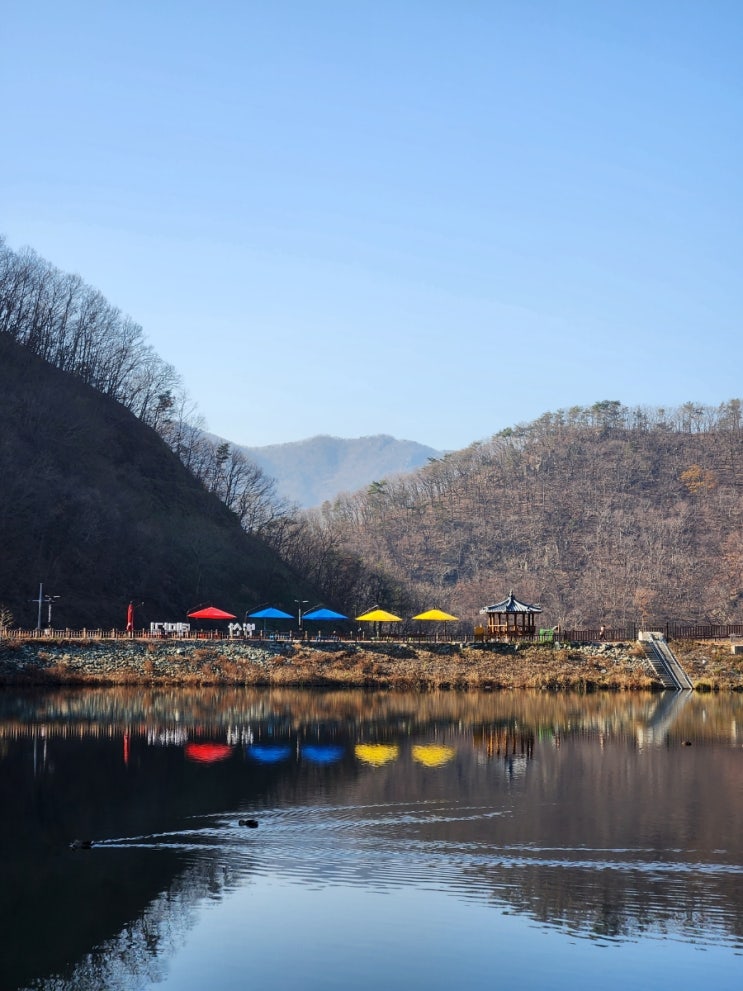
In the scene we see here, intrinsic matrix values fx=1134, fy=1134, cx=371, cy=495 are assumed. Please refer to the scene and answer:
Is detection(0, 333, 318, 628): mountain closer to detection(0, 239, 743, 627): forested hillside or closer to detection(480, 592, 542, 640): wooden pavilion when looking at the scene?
detection(0, 239, 743, 627): forested hillside

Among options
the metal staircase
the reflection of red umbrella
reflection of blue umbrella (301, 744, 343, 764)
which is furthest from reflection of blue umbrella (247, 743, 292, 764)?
the metal staircase

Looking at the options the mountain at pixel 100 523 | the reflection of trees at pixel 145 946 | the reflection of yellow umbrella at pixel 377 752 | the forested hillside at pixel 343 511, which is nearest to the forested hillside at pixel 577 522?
the forested hillside at pixel 343 511

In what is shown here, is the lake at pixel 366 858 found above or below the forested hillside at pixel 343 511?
below

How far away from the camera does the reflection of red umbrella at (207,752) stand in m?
34.6

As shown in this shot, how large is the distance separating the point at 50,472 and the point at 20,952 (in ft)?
227

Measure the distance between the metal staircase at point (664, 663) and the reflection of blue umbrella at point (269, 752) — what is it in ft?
98.0

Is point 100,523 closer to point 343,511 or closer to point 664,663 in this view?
point 664,663

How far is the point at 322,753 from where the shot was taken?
1412 inches

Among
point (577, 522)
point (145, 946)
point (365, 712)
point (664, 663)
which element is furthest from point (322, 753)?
point (577, 522)

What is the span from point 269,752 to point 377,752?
3439 millimetres

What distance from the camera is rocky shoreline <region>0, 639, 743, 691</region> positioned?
56.7m

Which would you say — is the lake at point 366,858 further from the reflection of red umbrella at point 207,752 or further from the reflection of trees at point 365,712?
the reflection of trees at point 365,712

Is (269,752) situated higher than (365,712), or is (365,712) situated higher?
(365,712)

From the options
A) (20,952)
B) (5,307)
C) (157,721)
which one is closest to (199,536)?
(5,307)
